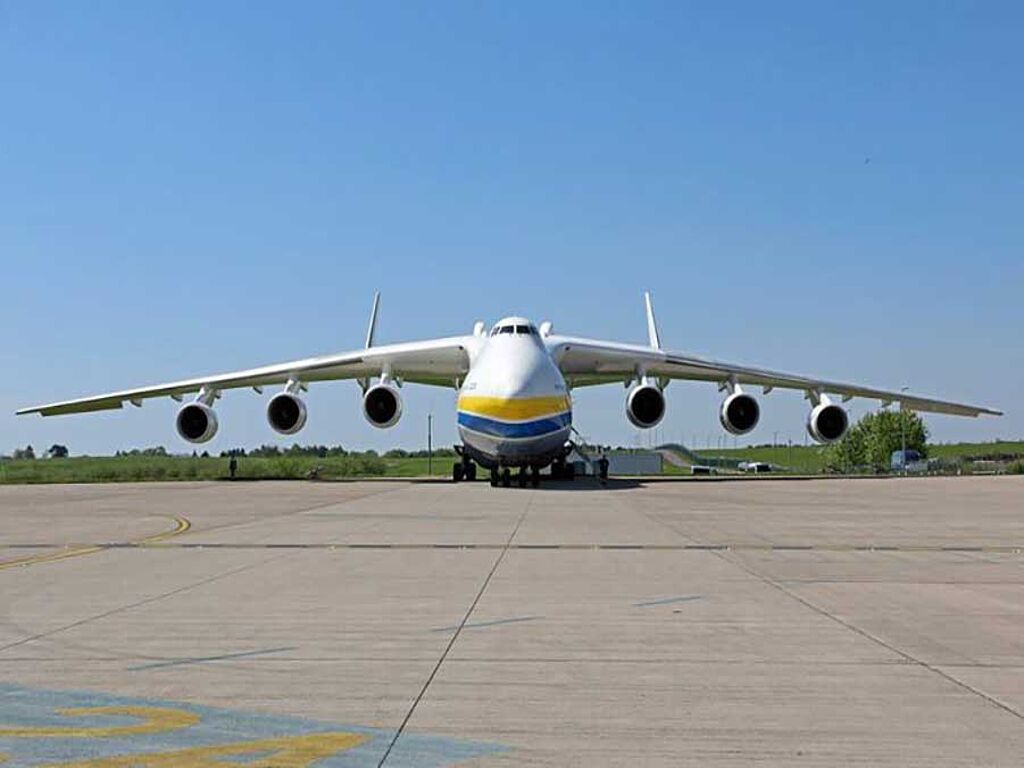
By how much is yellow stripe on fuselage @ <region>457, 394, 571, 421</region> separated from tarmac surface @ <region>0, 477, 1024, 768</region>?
11523mm

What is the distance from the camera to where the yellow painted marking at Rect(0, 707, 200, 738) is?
519 cm

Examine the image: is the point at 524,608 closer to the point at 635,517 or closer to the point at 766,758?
the point at 766,758

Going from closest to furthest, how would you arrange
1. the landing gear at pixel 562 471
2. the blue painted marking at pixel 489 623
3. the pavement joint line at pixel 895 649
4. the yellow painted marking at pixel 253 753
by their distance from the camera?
the yellow painted marking at pixel 253 753 < the pavement joint line at pixel 895 649 < the blue painted marking at pixel 489 623 < the landing gear at pixel 562 471

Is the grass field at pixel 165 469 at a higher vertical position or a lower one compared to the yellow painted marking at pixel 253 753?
lower

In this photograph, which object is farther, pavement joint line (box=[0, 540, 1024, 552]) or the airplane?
the airplane

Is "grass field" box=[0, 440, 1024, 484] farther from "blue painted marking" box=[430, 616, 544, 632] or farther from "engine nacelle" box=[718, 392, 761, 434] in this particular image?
"blue painted marking" box=[430, 616, 544, 632]

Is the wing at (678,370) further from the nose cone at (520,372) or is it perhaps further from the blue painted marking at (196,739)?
the blue painted marking at (196,739)

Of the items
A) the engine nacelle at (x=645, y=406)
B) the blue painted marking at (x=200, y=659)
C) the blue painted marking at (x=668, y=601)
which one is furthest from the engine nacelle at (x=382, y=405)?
the blue painted marking at (x=200, y=659)

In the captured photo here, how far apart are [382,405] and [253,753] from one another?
28.7 metres

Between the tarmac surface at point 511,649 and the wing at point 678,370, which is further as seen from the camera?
the wing at point 678,370

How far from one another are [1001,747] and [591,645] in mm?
2880

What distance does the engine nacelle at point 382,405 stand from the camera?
33219 millimetres

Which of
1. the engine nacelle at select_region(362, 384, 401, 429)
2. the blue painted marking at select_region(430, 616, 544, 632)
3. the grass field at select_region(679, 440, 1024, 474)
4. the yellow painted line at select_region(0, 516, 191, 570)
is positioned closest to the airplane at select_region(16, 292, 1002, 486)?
the engine nacelle at select_region(362, 384, 401, 429)

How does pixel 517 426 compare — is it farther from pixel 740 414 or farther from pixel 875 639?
pixel 875 639
